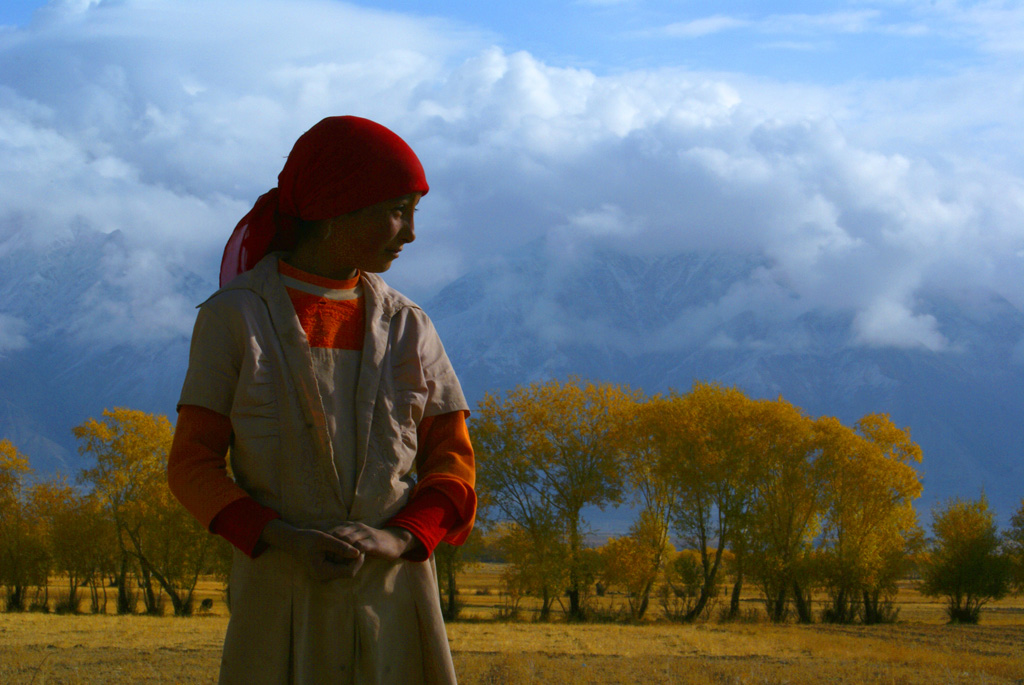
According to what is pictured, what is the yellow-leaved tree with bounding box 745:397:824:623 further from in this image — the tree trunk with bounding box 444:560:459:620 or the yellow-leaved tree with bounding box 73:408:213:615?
the yellow-leaved tree with bounding box 73:408:213:615

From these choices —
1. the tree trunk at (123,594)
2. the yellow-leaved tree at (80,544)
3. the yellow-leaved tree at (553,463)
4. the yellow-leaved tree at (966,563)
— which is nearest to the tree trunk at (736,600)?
the yellow-leaved tree at (553,463)

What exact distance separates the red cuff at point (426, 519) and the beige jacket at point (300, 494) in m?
0.05

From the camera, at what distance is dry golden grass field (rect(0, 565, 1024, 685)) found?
48.7ft

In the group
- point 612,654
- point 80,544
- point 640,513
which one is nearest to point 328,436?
point 612,654

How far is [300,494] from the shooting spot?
7.14 ft

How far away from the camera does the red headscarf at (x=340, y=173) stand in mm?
2307

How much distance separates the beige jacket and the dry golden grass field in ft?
35.9

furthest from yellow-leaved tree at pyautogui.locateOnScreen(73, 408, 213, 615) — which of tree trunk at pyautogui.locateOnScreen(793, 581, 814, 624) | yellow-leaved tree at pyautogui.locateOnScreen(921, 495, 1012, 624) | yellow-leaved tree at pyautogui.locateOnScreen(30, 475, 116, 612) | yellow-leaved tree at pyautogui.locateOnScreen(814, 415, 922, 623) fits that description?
yellow-leaved tree at pyautogui.locateOnScreen(921, 495, 1012, 624)

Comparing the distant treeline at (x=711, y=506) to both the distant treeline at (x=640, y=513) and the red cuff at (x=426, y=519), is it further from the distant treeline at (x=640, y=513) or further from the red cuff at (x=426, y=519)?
the red cuff at (x=426, y=519)

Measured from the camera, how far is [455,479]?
7.55 feet

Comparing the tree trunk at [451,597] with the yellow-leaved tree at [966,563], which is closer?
the tree trunk at [451,597]

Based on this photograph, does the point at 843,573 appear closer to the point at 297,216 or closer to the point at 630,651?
the point at 630,651

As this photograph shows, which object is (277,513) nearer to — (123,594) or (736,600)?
(736,600)

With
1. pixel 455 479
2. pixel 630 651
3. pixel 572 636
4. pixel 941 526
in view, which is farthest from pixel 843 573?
pixel 455 479
